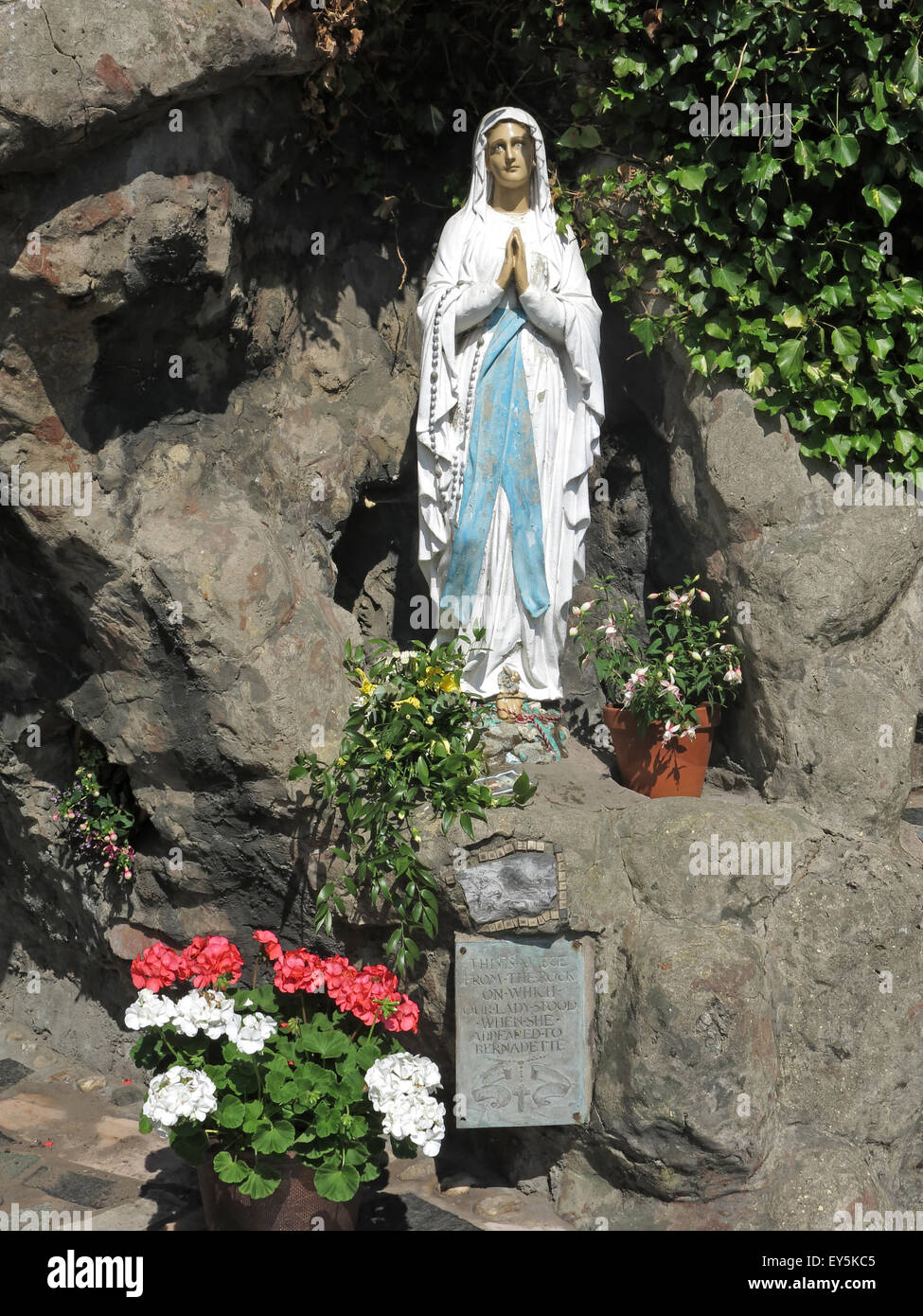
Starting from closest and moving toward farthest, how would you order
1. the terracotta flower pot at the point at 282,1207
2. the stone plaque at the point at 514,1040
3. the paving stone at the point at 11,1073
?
the terracotta flower pot at the point at 282,1207
the stone plaque at the point at 514,1040
the paving stone at the point at 11,1073

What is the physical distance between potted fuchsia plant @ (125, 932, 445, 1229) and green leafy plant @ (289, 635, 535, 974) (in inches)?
14.7

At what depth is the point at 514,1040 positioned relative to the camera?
4.90 m

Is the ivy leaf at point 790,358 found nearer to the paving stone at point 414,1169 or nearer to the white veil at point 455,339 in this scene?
the white veil at point 455,339

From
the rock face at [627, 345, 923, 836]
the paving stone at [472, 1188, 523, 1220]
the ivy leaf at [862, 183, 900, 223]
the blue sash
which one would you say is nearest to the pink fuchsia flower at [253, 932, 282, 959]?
the paving stone at [472, 1188, 523, 1220]

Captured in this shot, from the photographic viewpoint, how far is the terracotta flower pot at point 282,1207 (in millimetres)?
4426

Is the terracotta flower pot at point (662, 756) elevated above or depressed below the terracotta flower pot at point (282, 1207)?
above

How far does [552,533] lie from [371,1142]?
2410 millimetres

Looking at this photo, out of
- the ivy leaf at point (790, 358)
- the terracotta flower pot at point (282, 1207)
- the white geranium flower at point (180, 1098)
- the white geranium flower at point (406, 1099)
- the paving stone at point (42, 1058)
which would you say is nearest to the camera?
the white geranium flower at point (180, 1098)

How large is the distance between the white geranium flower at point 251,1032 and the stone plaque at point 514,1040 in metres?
0.80

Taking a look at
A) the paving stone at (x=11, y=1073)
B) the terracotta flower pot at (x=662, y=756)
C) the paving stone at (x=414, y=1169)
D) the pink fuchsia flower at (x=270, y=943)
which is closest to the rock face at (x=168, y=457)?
the paving stone at (x=11, y=1073)

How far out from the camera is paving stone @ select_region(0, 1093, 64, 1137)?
549 cm

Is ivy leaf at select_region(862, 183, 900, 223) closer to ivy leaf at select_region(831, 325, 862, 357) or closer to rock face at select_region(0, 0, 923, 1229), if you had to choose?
ivy leaf at select_region(831, 325, 862, 357)

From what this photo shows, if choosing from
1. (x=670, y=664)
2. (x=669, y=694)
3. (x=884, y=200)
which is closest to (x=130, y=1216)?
(x=669, y=694)

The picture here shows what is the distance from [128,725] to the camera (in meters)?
5.32
